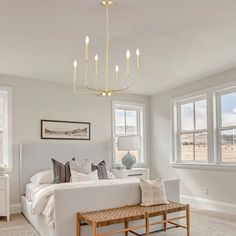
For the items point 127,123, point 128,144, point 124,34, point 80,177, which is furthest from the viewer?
point 127,123

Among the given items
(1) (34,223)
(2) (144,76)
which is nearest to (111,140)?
(2) (144,76)

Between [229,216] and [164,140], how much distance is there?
2.21 metres

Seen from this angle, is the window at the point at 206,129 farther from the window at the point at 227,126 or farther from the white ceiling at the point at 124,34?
the white ceiling at the point at 124,34

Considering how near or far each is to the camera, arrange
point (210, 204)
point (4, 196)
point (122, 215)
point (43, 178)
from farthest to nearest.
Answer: point (210, 204), point (43, 178), point (4, 196), point (122, 215)

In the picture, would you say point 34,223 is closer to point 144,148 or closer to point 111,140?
point 111,140

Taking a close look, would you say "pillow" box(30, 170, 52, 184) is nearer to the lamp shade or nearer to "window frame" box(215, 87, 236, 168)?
the lamp shade

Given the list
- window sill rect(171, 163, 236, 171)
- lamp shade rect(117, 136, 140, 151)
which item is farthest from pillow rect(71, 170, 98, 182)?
window sill rect(171, 163, 236, 171)

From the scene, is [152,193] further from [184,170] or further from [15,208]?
[15,208]

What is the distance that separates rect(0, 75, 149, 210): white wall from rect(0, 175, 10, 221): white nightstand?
478 millimetres

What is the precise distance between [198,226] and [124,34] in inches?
112

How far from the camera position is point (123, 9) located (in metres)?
2.79

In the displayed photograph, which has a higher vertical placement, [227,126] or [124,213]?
[227,126]

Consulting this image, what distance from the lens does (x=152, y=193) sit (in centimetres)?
361

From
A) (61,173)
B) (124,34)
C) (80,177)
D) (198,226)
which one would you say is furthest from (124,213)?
(124,34)
